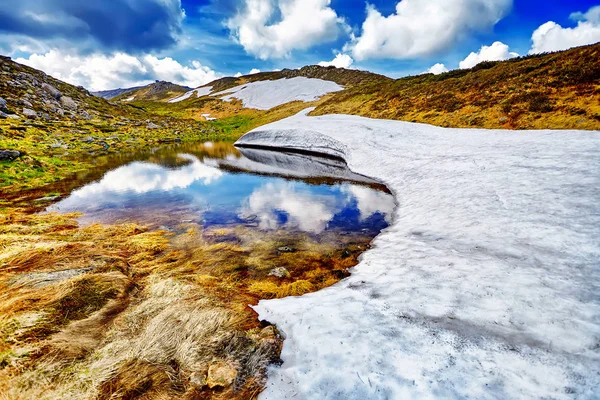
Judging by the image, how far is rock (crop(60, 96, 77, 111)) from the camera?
65.3 metres

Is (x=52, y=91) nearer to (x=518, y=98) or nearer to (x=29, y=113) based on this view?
(x=29, y=113)

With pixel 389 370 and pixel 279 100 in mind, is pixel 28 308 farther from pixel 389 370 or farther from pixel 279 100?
pixel 279 100

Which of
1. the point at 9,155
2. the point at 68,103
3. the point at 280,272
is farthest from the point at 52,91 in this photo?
the point at 280,272

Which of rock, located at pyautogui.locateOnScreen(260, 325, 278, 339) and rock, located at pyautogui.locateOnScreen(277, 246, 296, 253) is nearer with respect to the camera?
rock, located at pyautogui.locateOnScreen(260, 325, 278, 339)

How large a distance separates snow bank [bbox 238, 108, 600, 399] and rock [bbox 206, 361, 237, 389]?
0.64m

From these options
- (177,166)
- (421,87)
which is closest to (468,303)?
(177,166)

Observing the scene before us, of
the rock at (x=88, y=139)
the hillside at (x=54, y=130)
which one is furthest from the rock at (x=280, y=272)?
the rock at (x=88, y=139)

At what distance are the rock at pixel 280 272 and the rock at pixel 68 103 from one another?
271ft

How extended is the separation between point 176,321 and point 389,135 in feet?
79.1

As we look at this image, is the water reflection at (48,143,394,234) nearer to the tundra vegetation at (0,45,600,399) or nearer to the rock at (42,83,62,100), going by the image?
the tundra vegetation at (0,45,600,399)

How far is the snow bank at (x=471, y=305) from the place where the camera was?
11.6 ft

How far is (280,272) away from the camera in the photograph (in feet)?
25.8

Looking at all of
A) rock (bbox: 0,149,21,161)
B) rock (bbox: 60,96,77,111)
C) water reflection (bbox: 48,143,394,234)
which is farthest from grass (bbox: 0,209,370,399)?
rock (bbox: 60,96,77,111)

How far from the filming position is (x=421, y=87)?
1656 inches
